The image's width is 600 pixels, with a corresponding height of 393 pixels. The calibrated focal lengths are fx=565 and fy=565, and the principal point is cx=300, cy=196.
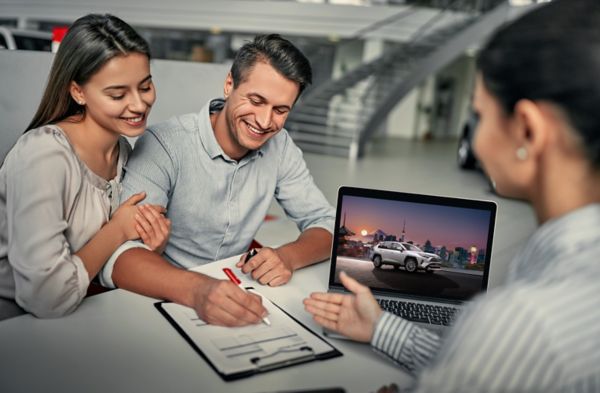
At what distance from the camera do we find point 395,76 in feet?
36.5

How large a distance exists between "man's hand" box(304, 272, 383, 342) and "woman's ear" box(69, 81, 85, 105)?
0.84 metres

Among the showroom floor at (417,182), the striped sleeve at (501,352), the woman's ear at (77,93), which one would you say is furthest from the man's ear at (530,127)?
the showroom floor at (417,182)

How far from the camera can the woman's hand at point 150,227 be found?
5.10 ft

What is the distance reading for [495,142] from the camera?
0.78m

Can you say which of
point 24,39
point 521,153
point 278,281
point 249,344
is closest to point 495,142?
point 521,153

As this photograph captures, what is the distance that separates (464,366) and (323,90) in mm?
11160

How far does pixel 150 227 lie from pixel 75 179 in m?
0.24

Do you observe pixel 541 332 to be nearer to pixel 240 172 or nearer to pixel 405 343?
pixel 405 343

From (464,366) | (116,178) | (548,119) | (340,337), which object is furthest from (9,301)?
(548,119)

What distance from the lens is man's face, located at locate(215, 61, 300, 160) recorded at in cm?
183

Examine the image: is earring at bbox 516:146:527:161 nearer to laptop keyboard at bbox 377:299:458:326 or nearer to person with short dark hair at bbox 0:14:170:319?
laptop keyboard at bbox 377:299:458:326

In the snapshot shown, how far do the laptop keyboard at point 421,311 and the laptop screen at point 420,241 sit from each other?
31 millimetres

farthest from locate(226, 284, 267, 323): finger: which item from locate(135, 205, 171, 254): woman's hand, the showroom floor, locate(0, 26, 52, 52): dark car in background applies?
locate(0, 26, 52, 52): dark car in background

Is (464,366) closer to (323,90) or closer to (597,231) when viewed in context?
(597,231)
